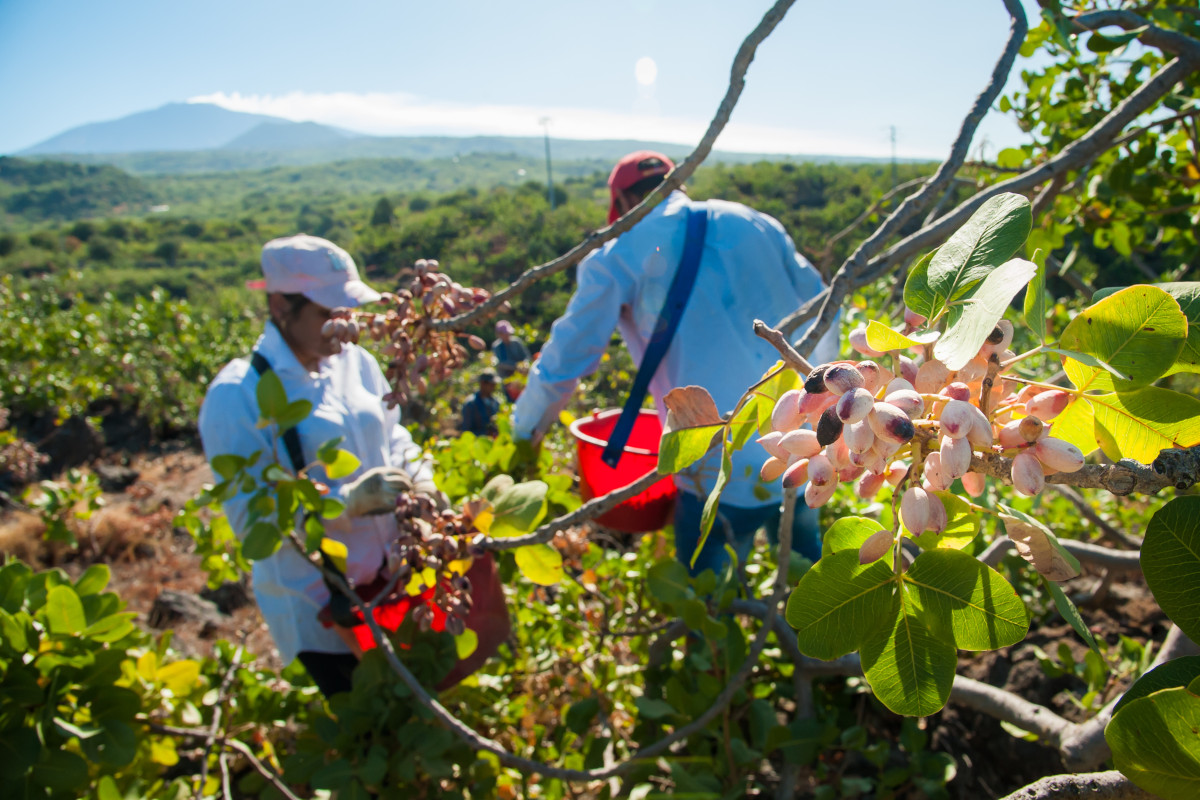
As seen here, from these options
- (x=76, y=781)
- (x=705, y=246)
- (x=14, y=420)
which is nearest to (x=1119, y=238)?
(x=705, y=246)

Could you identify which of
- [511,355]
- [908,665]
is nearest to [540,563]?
[908,665]

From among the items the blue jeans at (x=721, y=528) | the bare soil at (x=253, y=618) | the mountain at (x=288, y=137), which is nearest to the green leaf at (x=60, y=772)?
the blue jeans at (x=721, y=528)

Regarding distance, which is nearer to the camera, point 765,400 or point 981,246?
point 981,246

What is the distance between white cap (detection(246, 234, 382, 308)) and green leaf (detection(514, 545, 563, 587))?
3.28ft

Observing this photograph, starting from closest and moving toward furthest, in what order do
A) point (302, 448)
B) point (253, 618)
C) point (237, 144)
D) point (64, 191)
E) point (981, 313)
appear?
point (981, 313) < point (302, 448) < point (253, 618) < point (64, 191) < point (237, 144)

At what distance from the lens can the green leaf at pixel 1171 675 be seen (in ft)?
1.53

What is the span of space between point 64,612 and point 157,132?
7817 inches

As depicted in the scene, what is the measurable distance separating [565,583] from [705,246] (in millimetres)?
1130

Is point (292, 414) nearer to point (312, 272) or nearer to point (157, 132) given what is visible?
point (312, 272)

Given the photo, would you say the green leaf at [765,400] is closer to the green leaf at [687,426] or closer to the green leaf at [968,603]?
the green leaf at [687,426]

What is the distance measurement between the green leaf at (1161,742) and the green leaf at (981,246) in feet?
0.96

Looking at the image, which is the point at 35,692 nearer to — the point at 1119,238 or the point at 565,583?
the point at 565,583

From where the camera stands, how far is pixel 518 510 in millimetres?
978

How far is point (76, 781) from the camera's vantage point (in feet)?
3.68
